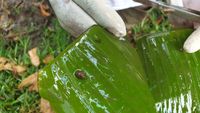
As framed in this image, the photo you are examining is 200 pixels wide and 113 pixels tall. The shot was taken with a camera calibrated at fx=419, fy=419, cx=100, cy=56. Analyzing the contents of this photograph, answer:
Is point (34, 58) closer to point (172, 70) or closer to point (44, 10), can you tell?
point (44, 10)

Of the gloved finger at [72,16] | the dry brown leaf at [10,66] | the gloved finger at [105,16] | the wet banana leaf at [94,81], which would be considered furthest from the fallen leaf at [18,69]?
the wet banana leaf at [94,81]

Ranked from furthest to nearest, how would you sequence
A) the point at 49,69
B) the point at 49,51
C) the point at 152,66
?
the point at 49,51 < the point at 152,66 < the point at 49,69

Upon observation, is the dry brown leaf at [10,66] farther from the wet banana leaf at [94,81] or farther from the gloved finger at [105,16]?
the wet banana leaf at [94,81]

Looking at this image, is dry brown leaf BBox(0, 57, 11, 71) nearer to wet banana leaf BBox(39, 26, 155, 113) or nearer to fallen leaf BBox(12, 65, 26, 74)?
fallen leaf BBox(12, 65, 26, 74)

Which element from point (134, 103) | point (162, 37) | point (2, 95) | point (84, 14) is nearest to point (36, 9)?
point (2, 95)

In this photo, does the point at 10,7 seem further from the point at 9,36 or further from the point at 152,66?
the point at 152,66

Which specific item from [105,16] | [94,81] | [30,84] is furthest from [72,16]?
[30,84]
